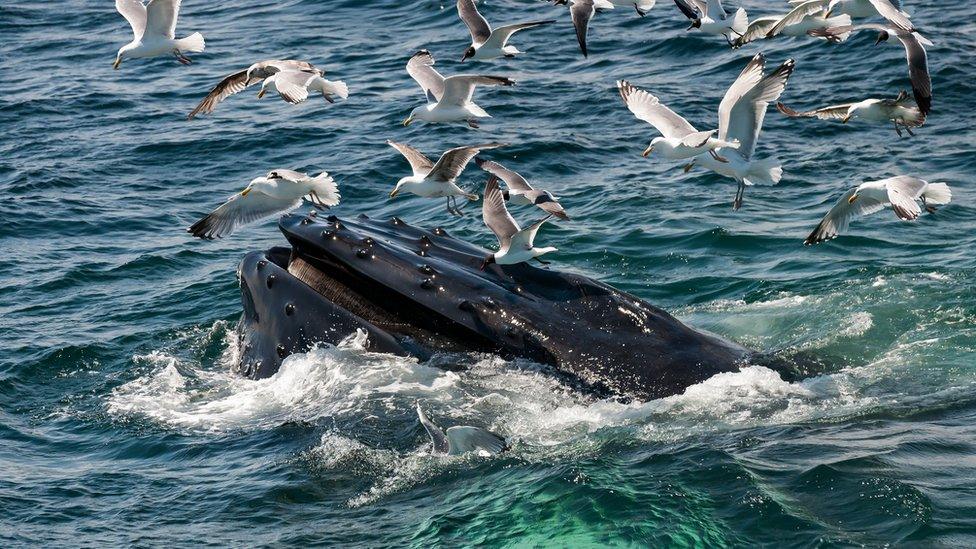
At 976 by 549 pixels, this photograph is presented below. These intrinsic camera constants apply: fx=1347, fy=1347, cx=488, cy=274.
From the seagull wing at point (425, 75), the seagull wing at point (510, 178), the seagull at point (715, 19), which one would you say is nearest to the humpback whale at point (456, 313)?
the seagull wing at point (510, 178)

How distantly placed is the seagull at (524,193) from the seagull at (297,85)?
2.33 m

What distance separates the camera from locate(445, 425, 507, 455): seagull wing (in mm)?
8656

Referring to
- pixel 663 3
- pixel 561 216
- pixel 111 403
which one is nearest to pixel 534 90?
pixel 663 3

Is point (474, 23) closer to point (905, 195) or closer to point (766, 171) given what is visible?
point (766, 171)

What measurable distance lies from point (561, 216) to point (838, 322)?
2.61 m

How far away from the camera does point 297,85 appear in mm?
14617

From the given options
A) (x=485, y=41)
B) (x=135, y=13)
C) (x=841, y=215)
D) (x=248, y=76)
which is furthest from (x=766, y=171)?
(x=135, y=13)

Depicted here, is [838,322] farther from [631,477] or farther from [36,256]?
[36,256]

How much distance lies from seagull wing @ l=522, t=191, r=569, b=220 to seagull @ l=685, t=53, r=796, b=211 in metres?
1.92

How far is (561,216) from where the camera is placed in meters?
12.2

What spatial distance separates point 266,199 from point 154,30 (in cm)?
594

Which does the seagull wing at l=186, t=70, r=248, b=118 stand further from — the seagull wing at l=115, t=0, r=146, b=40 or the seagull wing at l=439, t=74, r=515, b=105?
the seagull wing at l=439, t=74, r=515, b=105

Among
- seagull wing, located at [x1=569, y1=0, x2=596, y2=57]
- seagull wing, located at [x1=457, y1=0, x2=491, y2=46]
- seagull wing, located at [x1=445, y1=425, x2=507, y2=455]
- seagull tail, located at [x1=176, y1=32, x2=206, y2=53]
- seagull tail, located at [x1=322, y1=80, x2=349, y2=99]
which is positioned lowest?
seagull wing, located at [x1=445, y1=425, x2=507, y2=455]

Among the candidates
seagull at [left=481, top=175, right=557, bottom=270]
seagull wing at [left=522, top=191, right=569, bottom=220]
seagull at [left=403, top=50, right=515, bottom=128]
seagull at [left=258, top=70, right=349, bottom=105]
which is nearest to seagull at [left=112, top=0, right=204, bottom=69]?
seagull at [left=258, top=70, right=349, bottom=105]
